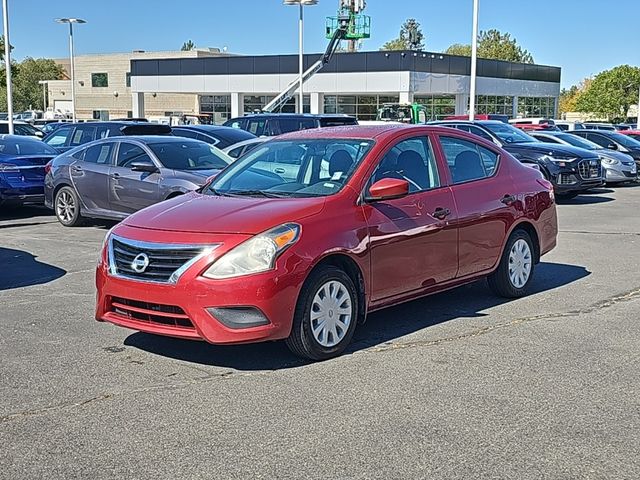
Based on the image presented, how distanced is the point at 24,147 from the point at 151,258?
1082cm

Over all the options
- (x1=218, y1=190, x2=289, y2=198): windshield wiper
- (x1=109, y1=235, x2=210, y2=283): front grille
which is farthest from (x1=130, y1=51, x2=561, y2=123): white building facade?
(x1=109, y1=235, x2=210, y2=283): front grille

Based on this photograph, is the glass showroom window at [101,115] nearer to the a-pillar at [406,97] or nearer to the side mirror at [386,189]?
the a-pillar at [406,97]

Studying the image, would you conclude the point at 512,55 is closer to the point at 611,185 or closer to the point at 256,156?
the point at 611,185

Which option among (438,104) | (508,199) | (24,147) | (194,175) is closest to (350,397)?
(508,199)

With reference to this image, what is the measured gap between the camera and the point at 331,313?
6.00 meters

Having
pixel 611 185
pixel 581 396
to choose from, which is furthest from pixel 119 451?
pixel 611 185

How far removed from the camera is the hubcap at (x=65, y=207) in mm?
13820

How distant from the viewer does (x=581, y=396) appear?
524cm

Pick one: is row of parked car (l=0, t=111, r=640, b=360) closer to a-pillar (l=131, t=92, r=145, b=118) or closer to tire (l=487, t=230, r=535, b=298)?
tire (l=487, t=230, r=535, b=298)

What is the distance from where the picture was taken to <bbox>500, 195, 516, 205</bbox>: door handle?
777 cm

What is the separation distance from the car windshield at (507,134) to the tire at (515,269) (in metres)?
11.5

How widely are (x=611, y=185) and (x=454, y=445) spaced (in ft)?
63.1

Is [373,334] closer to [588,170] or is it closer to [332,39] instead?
[588,170]

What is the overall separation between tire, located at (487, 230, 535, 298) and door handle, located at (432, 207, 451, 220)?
3.55 feet
